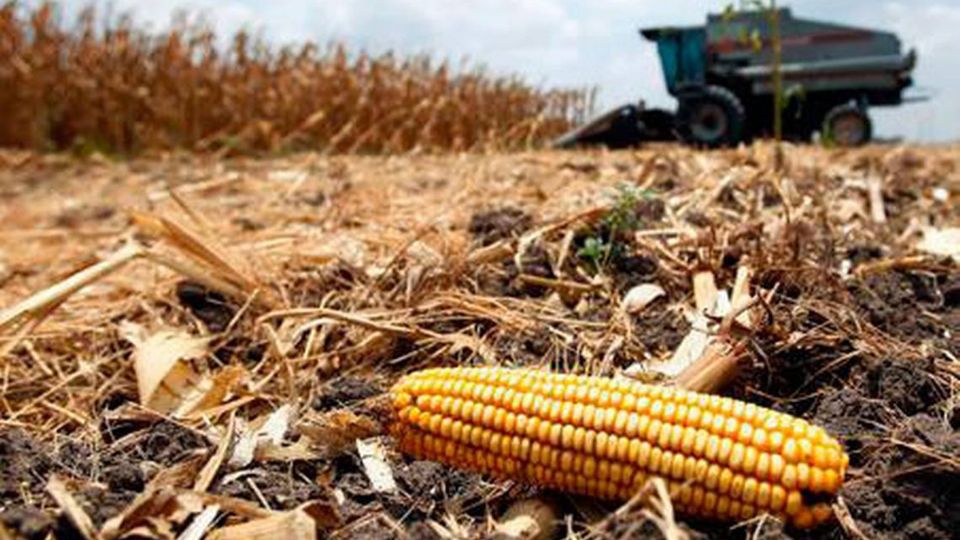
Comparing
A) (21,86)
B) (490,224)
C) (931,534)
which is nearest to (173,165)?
(21,86)

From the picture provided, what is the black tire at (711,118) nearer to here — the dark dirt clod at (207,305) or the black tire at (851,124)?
the black tire at (851,124)

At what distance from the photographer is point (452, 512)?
214cm

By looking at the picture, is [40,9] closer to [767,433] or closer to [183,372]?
[183,372]

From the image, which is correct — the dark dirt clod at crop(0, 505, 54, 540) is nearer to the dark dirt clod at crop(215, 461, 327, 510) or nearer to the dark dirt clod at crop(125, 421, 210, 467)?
the dark dirt clod at crop(215, 461, 327, 510)

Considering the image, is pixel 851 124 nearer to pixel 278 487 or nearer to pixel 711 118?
pixel 711 118

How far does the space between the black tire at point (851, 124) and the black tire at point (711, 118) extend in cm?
150

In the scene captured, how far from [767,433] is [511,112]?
17596mm

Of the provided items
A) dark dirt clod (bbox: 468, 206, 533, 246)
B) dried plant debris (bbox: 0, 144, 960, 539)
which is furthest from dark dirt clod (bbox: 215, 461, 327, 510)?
dark dirt clod (bbox: 468, 206, 533, 246)

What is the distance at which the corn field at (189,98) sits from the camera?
53.5 feet

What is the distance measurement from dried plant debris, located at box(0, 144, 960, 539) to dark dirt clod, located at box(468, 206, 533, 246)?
12mm

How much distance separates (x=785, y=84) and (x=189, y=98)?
903 centimetres

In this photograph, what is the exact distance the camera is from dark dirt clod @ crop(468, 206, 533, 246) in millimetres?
3996

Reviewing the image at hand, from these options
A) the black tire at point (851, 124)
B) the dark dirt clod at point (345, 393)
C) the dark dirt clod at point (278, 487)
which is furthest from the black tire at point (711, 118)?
the dark dirt clod at point (278, 487)

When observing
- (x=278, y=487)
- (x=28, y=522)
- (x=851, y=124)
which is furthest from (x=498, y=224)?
(x=851, y=124)
